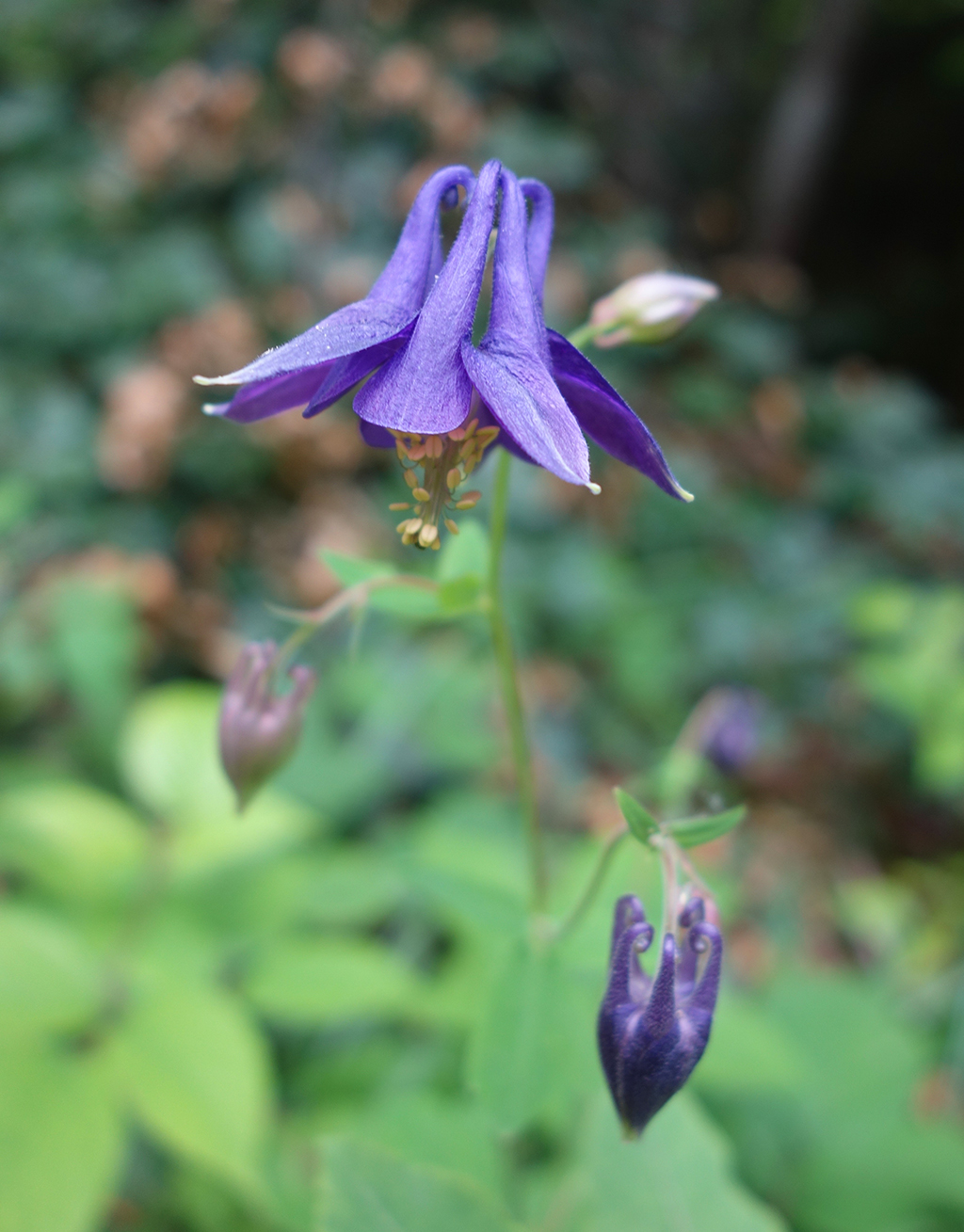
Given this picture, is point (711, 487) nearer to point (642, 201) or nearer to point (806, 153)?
point (642, 201)

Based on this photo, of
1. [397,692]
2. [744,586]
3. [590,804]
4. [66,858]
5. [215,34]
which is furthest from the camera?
[215,34]

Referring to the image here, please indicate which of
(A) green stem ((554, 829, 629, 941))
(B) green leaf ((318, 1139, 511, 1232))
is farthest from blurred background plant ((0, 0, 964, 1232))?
(A) green stem ((554, 829, 629, 941))

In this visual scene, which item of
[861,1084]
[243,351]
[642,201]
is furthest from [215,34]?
[861,1084]

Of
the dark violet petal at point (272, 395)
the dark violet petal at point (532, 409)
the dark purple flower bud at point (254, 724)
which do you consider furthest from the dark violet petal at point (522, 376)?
the dark purple flower bud at point (254, 724)

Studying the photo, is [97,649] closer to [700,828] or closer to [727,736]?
[727,736]

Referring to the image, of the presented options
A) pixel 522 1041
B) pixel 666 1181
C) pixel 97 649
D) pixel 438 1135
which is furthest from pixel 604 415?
pixel 97 649

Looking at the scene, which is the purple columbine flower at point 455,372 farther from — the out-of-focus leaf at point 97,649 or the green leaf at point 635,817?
the out-of-focus leaf at point 97,649
